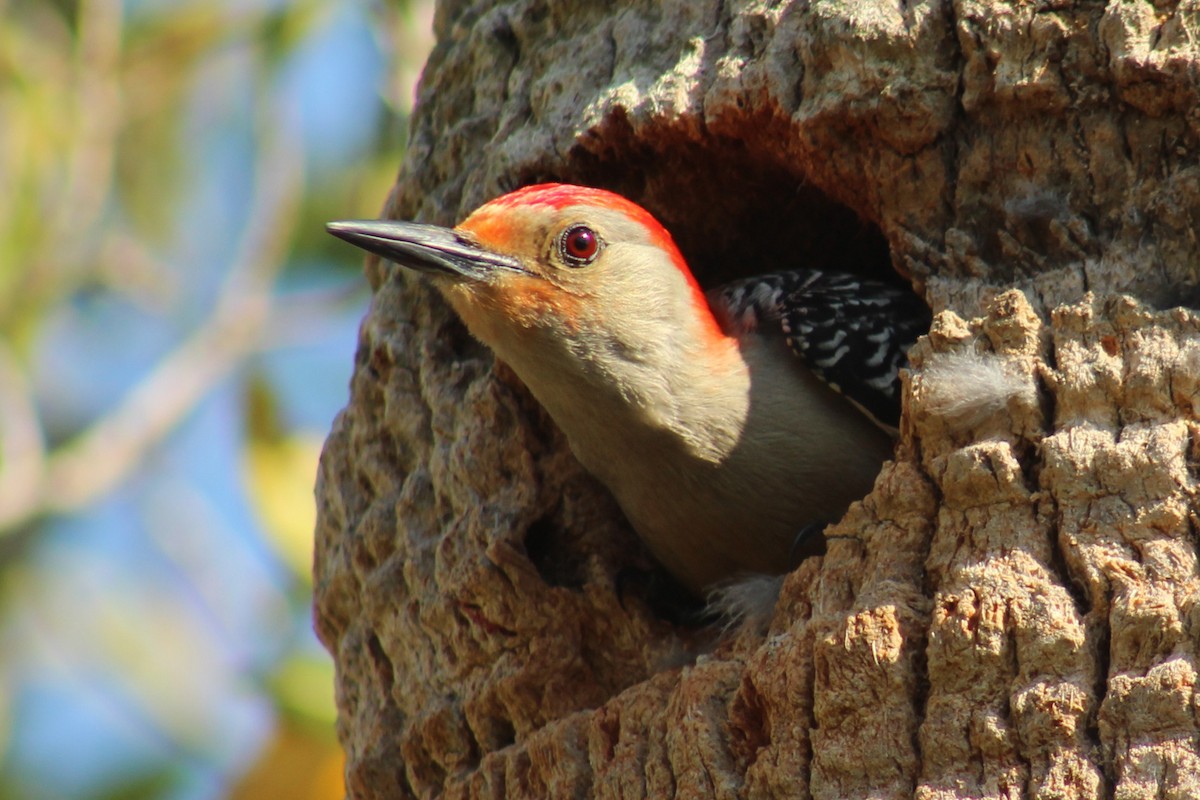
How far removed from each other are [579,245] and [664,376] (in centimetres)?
48

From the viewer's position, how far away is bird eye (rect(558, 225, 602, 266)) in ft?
15.4

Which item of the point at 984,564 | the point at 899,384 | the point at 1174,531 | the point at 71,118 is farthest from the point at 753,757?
the point at 71,118

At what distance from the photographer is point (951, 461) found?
12.0ft

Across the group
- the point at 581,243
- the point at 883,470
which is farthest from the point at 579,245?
the point at 883,470

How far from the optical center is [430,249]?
4.60 meters

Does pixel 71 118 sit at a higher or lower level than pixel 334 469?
higher

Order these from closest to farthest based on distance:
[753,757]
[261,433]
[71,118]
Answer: [753,757] → [261,433] → [71,118]

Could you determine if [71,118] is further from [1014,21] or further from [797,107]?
[1014,21]

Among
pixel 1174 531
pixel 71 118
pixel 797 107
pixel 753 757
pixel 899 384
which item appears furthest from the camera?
pixel 71 118

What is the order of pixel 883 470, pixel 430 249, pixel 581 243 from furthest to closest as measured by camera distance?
1. pixel 581 243
2. pixel 430 249
3. pixel 883 470

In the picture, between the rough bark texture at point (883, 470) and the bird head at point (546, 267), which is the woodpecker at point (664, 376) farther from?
the rough bark texture at point (883, 470)

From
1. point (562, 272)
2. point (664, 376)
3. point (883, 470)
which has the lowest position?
point (883, 470)

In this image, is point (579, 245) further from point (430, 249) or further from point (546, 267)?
point (430, 249)

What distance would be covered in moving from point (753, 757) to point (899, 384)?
1412 millimetres
